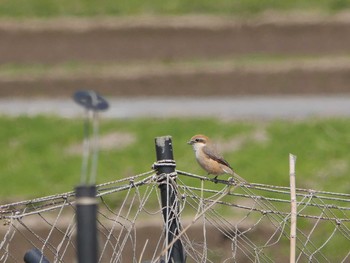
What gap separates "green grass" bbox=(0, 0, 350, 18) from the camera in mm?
10422

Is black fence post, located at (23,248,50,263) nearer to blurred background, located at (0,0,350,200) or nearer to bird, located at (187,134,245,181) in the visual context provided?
bird, located at (187,134,245,181)

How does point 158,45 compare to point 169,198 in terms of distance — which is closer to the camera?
point 169,198

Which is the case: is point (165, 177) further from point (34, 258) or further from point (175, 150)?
point (175, 150)

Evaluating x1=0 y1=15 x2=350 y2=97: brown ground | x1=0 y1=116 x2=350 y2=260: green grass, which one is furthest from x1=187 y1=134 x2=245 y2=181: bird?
x1=0 y1=15 x2=350 y2=97: brown ground

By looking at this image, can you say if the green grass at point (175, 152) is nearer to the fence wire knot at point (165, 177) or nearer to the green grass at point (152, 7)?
the green grass at point (152, 7)

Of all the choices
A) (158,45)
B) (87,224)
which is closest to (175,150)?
(158,45)

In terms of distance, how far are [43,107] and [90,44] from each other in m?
1.17

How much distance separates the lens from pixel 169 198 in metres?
3.45

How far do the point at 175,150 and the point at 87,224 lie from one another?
520 cm

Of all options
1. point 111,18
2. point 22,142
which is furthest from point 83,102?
point 111,18

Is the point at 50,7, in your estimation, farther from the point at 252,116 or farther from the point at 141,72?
the point at 252,116

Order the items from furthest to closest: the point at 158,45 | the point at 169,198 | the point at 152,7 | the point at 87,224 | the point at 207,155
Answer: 1. the point at 152,7
2. the point at 158,45
3. the point at 207,155
4. the point at 169,198
5. the point at 87,224

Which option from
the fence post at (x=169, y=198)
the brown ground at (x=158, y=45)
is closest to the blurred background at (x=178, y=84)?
the brown ground at (x=158, y=45)

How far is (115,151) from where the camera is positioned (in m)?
7.61
